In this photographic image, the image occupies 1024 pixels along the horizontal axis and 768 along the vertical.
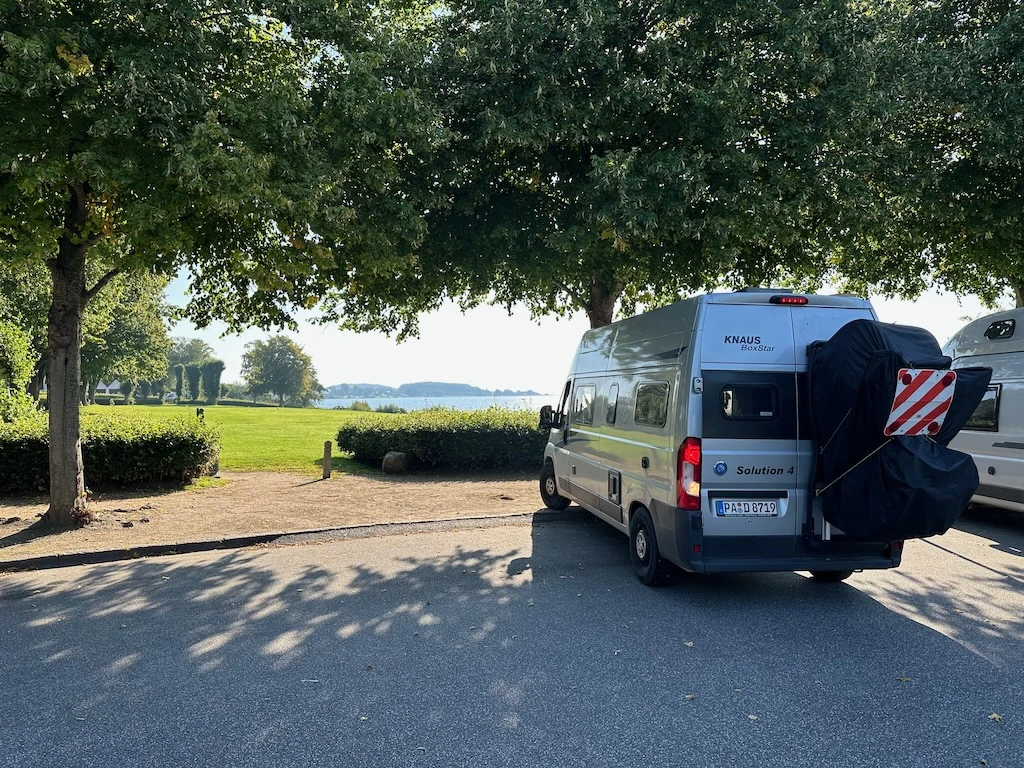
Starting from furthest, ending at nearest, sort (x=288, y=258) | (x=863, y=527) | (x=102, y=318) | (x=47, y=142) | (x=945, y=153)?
1. (x=102, y=318)
2. (x=945, y=153)
3. (x=288, y=258)
4. (x=47, y=142)
5. (x=863, y=527)

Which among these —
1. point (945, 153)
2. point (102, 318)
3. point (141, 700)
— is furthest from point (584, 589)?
point (102, 318)

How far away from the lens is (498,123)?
8930mm

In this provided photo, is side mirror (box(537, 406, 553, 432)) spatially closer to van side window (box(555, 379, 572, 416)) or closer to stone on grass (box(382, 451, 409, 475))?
van side window (box(555, 379, 572, 416))

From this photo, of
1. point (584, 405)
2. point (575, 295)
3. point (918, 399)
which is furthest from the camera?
point (575, 295)

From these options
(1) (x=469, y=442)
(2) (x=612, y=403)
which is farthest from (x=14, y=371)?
(2) (x=612, y=403)

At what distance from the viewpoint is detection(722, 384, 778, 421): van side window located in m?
5.95

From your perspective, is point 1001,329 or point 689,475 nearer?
point 689,475

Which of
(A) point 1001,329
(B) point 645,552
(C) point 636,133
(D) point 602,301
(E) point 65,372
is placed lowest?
(B) point 645,552

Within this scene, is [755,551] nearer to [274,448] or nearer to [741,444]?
[741,444]

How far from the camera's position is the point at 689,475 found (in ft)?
19.3

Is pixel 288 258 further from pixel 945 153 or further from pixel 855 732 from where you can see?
pixel 945 153

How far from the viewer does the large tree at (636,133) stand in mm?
9070

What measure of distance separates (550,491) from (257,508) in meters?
4.30

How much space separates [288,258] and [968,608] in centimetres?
799
